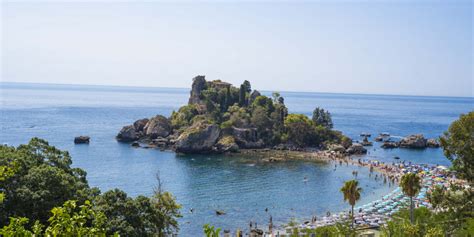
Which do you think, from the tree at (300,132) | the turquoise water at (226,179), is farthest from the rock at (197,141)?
the tree at (300,132)

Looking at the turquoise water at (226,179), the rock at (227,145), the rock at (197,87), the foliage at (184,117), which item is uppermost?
the rock at (197,87)

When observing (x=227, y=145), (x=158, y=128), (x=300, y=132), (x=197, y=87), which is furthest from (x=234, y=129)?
(x=197, y=87)

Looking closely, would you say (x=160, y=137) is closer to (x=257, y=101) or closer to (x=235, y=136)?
(x=235, y=136)

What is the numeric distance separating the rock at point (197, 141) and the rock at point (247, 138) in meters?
6.72

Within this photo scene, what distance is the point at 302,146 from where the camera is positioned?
89812 millimetres

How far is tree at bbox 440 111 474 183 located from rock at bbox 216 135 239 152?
191ft

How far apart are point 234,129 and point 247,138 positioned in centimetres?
356

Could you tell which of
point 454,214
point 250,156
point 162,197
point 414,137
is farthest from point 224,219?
point 414,137

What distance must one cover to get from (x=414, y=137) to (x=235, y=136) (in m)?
45.6

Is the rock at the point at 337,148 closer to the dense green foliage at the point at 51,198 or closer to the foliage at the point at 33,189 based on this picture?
the dense green foliage at the point at 51,198

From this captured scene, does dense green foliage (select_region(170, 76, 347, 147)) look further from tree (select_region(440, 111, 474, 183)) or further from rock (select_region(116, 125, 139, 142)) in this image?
tree (select_region(440, 111, 474, 183))

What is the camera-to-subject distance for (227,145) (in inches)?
3263

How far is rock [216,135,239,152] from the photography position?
82.2 metres

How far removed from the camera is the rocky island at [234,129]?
82.9m
